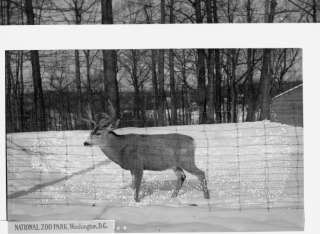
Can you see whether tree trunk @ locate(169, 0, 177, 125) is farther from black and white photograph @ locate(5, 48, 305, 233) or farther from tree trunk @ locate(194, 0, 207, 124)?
tree trunk @ locate(194, 0, 207, 124)

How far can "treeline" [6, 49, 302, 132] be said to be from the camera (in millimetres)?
2559

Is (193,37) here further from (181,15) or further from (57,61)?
(57,61)

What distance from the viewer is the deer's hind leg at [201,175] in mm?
2608

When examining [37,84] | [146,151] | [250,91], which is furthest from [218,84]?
[37,84]

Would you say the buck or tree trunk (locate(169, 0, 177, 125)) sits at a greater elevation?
tree trunk (locate(169, 0, 177, 125))

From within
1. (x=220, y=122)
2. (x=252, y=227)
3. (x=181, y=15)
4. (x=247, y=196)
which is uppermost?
(x=181, y=15)

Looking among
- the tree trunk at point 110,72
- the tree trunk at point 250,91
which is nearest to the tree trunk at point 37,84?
the tree trunk at point 110,72

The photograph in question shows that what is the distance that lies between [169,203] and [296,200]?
706mm

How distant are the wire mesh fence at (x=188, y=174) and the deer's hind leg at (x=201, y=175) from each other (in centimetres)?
2

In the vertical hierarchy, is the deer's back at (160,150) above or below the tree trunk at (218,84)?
below

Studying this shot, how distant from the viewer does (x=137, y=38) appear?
257 cm

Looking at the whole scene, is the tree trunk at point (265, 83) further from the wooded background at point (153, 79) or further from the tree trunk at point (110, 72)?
the tree trunk at point (110, 72)
